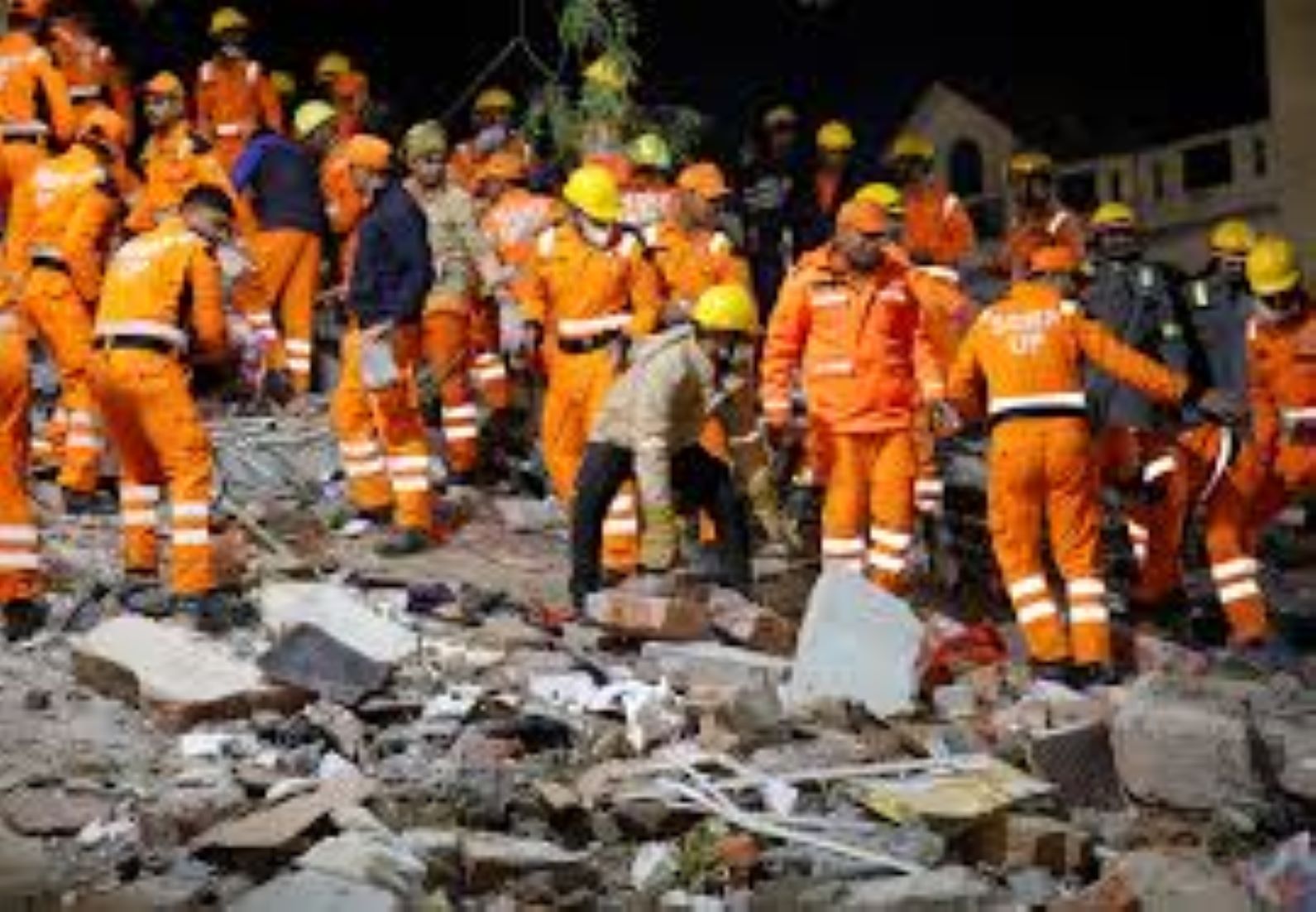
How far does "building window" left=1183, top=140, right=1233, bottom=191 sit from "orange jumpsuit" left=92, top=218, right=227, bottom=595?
9.60 meters

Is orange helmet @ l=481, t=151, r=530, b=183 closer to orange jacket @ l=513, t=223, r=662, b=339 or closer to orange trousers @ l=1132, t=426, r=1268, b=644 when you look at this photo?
orange jacket @ l=513, t=223, r=662, b=339

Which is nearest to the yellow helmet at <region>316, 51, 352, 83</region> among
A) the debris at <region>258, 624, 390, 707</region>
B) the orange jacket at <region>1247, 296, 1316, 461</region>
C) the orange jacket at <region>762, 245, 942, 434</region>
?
the orange jacket at <region>762, 245, 942, 434</region>

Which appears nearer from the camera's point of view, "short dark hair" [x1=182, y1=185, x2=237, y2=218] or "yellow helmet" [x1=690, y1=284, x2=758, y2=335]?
"short dark hair" [x1=182, y1=185, x2=237, y2=218]

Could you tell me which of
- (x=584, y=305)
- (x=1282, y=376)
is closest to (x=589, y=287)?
(x=584, y=305)

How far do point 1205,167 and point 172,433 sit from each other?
1030 cm

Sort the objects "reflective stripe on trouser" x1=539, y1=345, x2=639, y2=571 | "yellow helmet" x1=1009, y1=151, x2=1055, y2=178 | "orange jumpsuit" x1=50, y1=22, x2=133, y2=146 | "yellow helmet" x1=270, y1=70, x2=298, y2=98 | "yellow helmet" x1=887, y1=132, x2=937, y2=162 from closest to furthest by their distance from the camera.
A: "reflective stripe on trouser" x1=539, y1=345, x2=639, y2=571, "orange jumpsuit" x1=50, y1=22, x2=133, y2=146, "yellow helmet" x1=1009, y1=151, x2=1055, y2=178, "yellow helmet" x1=887, y1=132, x2=937, y2=162, "yellow helmet" x1=270, y1=70, x2=298, y2=98

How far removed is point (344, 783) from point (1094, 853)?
2.67m

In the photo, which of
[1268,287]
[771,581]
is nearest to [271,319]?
[771,581]

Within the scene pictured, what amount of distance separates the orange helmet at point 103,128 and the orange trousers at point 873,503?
5.74 m

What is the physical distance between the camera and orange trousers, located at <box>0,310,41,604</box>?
30.5ft

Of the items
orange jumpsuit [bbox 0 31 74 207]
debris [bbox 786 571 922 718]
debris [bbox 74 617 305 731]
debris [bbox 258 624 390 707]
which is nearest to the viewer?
debris [bbox 74 617 305 731]

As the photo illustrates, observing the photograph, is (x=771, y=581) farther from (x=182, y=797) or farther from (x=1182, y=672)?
(x=182, y=797)

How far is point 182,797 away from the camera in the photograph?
24.9ft

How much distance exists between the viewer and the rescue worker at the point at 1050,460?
9656mm
